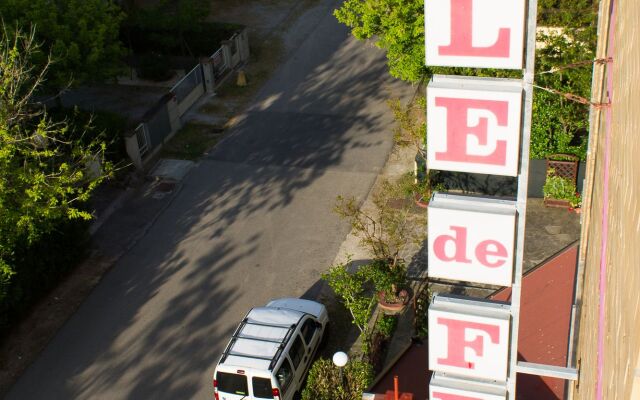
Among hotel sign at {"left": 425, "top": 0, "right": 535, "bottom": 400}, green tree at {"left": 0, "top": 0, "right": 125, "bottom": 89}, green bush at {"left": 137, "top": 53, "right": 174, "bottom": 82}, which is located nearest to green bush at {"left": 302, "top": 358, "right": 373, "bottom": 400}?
hotel sign at {"left": 425, "top": 0, "right": 535, "bottom": 400}

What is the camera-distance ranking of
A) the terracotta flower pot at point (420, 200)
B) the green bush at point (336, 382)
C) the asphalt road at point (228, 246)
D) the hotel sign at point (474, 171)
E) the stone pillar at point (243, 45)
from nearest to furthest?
the hotel sign at point (474, 171), the green bush at point (336, 382), the asphalt road at point (228, 246), the terracotta flower pot at point (420, 200), the stone pillar at point (243, 45)

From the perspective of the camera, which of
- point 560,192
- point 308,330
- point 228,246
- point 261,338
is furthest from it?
point 560,192

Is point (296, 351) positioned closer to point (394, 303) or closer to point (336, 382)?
point (336, 382)

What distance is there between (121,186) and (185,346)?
766 cm

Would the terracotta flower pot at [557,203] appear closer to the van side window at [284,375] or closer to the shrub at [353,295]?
the shrub at [353,295]

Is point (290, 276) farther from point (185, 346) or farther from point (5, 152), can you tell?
point (5, 152)

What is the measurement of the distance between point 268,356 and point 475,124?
886cm

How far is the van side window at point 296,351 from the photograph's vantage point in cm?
1633

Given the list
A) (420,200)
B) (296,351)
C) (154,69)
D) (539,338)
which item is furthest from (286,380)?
(154,69)

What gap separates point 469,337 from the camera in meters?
9.15

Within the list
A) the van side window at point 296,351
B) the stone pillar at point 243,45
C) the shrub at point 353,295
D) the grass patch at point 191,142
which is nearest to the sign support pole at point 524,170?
the van side window at point 296,351

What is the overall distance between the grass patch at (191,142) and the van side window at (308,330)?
34.5ft

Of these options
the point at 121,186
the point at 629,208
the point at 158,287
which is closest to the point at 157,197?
the point at 121,186

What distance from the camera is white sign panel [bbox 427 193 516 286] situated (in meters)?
8.65
